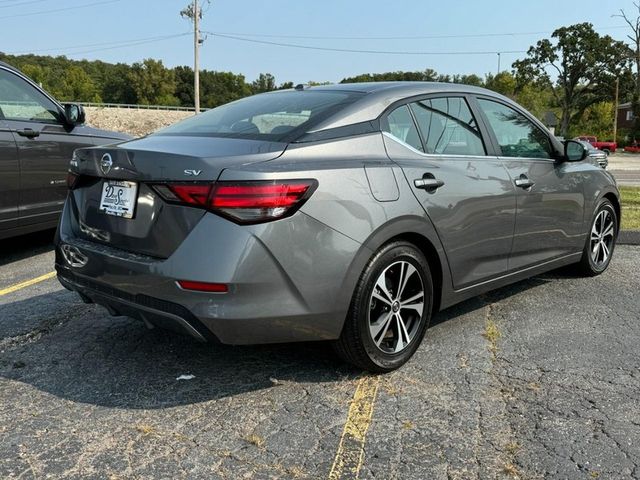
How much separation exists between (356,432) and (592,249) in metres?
3.48

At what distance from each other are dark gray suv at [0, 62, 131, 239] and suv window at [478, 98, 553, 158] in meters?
4.05

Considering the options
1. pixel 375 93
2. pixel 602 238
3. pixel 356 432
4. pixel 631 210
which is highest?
pixel 375 93

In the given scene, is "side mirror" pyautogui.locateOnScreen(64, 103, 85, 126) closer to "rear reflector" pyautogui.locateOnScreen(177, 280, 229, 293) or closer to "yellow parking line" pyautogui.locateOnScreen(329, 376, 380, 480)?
"rear reflector" pyautogui.locateOnScreen(177, 280, 229, 293)

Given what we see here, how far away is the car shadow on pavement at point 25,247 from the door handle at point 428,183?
4394mm

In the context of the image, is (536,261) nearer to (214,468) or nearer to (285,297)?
(285,297)

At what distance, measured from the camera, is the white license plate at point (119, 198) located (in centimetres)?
297

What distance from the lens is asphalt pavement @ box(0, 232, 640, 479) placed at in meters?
2.48

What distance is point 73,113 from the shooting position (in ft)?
19.9

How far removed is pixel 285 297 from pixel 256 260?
9.6 inches

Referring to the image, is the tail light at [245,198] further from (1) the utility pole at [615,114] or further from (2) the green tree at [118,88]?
(2) the green tree at [118,88]

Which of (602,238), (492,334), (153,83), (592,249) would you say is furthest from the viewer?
(153,83)

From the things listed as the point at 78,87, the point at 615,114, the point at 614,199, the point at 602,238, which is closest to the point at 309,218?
the point at 602,238

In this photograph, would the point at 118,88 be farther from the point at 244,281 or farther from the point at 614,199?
the point at 244,281

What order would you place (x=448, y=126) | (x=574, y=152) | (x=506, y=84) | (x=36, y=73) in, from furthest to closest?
(x=36, y=73)
(x=506, y=84)
(x=574, y=152)
(x=448, y=126)
